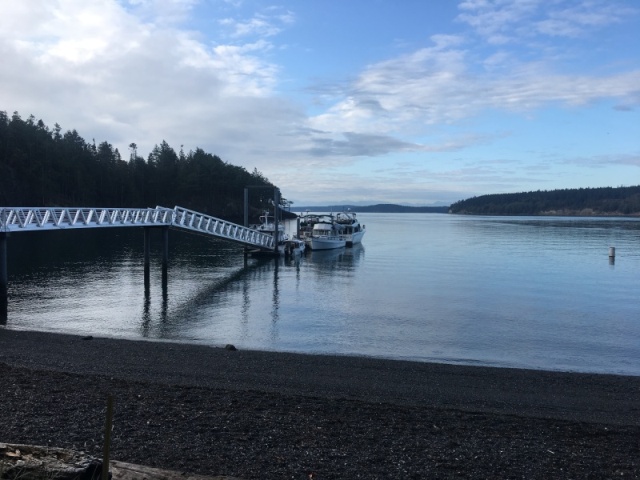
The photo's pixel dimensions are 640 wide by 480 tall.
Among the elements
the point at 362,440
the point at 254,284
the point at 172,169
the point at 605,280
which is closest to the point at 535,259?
the point at 605,280

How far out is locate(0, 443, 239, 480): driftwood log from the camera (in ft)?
13.6

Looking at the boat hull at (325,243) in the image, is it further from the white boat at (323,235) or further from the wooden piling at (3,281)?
the wooden piling at (3,281)

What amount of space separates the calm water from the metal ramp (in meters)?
2.93

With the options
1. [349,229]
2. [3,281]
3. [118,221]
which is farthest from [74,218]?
[349,229]

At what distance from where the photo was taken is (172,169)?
131 m

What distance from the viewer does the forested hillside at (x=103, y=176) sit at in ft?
295

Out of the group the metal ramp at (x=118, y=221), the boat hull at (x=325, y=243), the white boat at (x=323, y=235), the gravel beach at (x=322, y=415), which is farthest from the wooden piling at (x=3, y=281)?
the white boat at (x=323, y=235)

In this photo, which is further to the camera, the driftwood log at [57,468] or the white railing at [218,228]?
the white railing at [218,228]

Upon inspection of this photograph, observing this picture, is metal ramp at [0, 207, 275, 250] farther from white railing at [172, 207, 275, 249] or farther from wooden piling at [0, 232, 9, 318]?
wooden piling at [0, 232, 9, 318]

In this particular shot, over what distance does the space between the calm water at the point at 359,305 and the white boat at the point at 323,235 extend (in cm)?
1171

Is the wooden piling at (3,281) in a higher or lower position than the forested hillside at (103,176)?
lower

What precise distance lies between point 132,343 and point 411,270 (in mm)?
30413

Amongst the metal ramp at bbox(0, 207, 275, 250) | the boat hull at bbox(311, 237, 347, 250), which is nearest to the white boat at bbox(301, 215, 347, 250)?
the boat hull at bbox(311, 237, 347, 250)

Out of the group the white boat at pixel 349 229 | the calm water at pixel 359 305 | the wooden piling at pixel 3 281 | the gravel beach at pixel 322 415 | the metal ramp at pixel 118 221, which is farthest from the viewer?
the white boat at pixel 349 229
